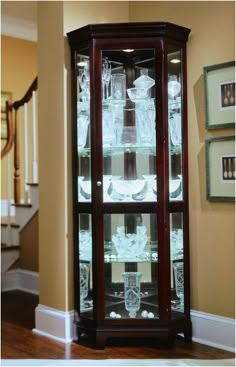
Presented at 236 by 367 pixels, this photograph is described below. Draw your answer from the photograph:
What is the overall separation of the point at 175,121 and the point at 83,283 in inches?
48.4

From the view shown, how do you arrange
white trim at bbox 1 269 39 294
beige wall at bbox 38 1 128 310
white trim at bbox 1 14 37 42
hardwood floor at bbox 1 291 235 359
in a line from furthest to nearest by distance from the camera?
white trim at bbox 1 14 37 42 < white trim at bbox 1 269 39 294 < beige wall at bbox 38 1 128 310 < hardwood floor at bbox 1 291 235 359

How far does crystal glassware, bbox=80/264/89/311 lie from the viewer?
314 centimetres

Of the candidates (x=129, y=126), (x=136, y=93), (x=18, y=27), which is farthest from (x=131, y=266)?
(x=18, y=27)

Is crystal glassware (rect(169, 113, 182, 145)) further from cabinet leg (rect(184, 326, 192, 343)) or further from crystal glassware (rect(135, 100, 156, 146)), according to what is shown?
cabinet leg (rect(184, 326, 192, 343))

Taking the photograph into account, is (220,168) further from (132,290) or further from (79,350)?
(79,350)

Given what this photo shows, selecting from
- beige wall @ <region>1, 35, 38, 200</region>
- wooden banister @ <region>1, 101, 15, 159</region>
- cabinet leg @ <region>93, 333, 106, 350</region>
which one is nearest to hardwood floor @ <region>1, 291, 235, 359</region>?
cabinet leg @ <region>93, 333, 106, 350</region>

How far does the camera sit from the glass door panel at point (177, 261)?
10.1 ft

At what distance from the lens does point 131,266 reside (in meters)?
3.14

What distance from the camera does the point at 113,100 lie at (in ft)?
10.2

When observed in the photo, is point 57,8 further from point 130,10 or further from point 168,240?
point 168,240

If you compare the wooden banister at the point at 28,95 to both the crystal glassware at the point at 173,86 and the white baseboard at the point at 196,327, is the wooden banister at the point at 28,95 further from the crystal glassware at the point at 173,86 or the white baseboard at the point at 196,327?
the white baseboard at the point at 196,327

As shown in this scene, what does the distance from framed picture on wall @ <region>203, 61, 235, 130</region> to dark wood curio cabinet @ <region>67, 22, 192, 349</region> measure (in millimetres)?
173

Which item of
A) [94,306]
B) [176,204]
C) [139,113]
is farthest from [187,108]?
[94,306]

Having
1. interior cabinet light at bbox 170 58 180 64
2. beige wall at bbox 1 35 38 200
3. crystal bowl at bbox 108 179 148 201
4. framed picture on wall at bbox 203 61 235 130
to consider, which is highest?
beige wall at bbox 1 35 38 200
